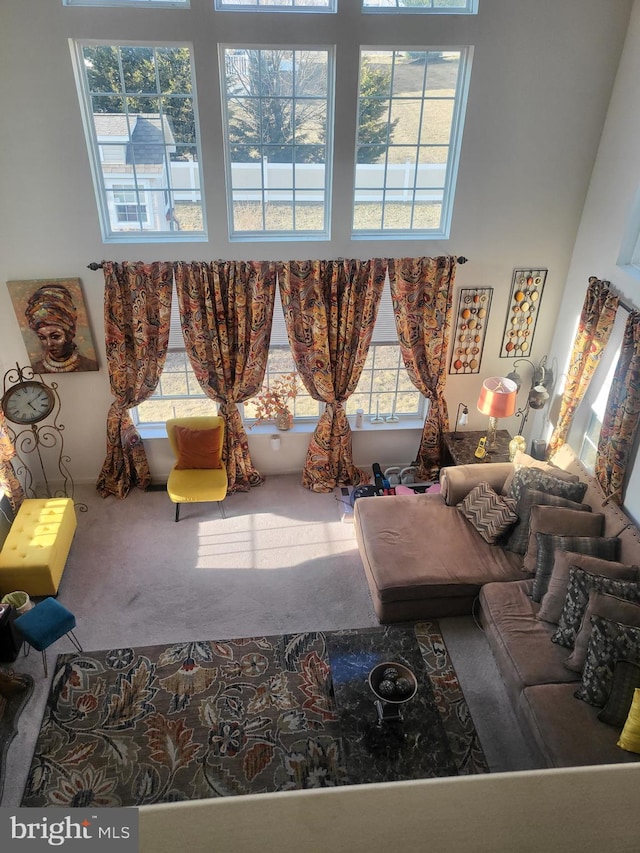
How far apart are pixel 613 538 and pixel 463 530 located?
Answer: 46.7 inches

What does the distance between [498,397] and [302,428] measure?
2.10 m

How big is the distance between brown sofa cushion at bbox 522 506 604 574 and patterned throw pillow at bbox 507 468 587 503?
0.98 feet

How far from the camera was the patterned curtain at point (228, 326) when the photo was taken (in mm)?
5773

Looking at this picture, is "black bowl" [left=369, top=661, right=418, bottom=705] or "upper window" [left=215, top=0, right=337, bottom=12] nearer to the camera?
"black bowl" [left=369, top=661, right=418, bottom=705]

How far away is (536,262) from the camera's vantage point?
6094 mm

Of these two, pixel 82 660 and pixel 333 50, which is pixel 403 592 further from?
pixel 333 50

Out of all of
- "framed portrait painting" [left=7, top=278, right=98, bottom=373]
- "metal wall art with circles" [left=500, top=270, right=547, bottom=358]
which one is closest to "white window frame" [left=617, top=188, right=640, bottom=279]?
"metal wall art with circles" [left=500, top=270, right=547, bottom=358]

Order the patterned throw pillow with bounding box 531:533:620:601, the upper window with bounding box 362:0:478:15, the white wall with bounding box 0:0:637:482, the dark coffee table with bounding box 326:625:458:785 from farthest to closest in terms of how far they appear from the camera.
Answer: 1. the upper window with bounding box 362:0:478:15
2. the white wall with bounding box 0:0:637:482
3. the patterned throw pillow with bounding box 531:533:620:601
4. the dark coffee table with bounding box 326:625:458:785

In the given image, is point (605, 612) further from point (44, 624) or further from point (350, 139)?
point (350, 139)

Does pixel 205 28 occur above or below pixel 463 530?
above

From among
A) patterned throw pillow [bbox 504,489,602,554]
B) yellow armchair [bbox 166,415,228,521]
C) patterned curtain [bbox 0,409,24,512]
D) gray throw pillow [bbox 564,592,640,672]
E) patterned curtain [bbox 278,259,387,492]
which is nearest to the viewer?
gray throw pillow [bbox 564,592,640,672]

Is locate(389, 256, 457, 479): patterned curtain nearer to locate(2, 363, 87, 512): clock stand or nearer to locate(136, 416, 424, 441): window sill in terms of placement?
locate(136, 416, 424, 441): window sill

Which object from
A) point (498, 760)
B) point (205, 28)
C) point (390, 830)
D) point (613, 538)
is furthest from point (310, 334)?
point (390, 830)

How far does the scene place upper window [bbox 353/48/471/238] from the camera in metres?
5.30
